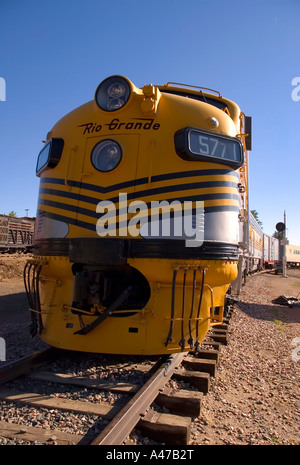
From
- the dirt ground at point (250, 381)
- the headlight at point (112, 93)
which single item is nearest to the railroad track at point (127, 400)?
the dirt ground at point (250, 381)

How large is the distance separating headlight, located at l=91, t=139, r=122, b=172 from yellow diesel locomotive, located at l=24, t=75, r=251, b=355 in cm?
1

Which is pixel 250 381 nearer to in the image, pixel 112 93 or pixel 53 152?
pixel 53 152

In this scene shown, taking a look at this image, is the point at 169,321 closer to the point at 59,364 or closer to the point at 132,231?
the point at 132,231

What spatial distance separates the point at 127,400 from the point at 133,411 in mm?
474

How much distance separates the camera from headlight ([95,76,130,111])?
4361mm

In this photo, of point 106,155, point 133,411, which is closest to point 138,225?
point 106,155

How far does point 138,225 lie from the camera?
13.3ft

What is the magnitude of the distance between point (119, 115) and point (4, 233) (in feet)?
54.6

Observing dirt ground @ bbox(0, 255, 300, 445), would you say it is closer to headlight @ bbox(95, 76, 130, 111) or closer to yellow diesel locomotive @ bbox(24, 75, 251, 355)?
yellow diesel locomotive @ bbox(24, 75, 251, 355)

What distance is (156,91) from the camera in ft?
14.3

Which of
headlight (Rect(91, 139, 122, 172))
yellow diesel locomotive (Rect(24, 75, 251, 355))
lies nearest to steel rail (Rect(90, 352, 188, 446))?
yellow diesel locomotive (Rect(24, 75, 251, 355))

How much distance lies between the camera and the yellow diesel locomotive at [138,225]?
4.04m

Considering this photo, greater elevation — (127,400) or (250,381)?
(127,400)
